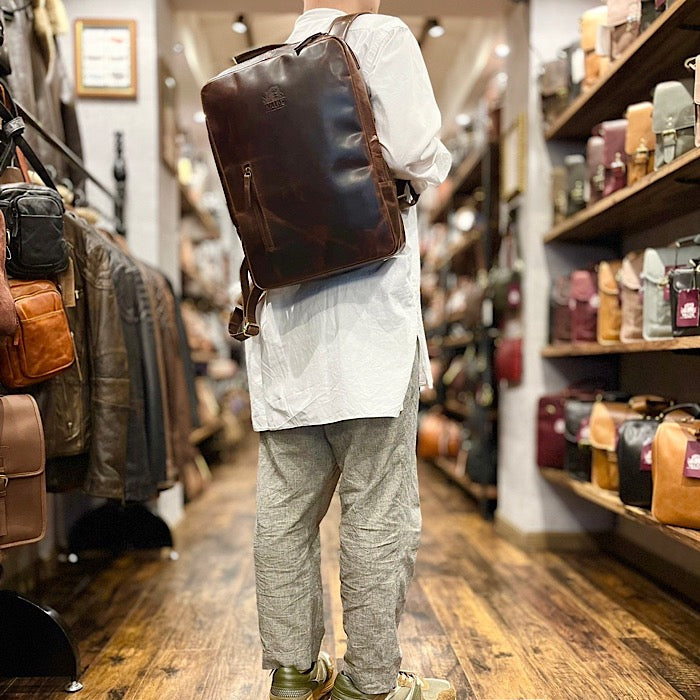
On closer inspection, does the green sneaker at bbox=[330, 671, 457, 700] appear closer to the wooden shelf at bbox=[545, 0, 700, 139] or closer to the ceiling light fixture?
A: the wooden shelf at bbox=[545, 0, 700, 139]

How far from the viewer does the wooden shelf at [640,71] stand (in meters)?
2.09

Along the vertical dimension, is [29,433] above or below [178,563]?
above

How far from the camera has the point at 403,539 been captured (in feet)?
4.93

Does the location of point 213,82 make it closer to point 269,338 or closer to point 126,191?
point 269,338

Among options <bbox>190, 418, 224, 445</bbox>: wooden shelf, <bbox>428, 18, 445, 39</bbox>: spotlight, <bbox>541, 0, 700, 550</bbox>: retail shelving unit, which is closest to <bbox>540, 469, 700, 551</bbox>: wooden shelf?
<bbox>541, 0, 700, 550</bbox>: retail shelving unit

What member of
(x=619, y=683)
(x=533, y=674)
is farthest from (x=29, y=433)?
(x=619, y=683)

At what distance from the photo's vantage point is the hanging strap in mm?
1562

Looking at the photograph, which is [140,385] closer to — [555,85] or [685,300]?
[685,300]

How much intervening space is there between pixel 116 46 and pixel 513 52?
1.71 metres

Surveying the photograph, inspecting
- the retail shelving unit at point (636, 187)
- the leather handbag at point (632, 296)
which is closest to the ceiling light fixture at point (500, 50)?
the retail shelving unit at point (636, 187)

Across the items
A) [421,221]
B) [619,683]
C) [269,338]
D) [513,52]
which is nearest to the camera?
[269,338]

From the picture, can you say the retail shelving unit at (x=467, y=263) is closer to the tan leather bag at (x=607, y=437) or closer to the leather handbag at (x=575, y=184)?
the leather handbag at (x=575, y=184)

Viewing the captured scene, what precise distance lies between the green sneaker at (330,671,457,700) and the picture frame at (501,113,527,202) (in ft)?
7.32

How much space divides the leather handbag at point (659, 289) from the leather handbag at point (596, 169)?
0.50 meters
